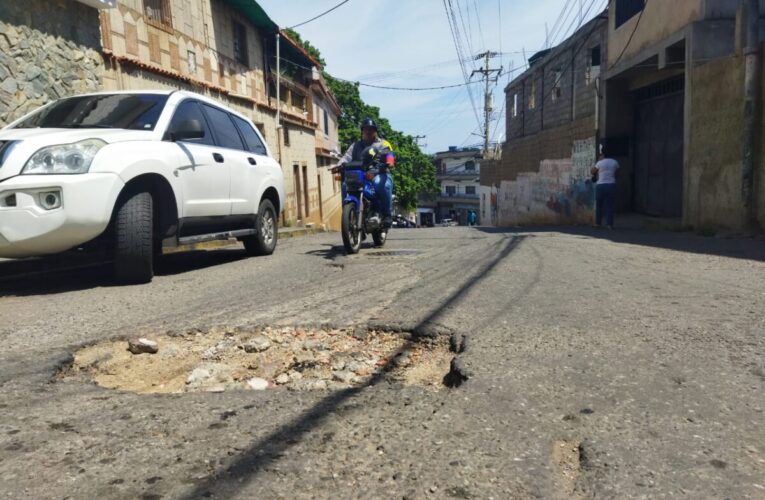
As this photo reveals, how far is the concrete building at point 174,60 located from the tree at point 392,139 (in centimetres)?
1239

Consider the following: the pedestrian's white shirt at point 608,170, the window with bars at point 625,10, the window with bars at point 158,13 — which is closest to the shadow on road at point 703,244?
the pedestrian's white shirt at point 608,170

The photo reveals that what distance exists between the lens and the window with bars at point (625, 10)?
12852mm

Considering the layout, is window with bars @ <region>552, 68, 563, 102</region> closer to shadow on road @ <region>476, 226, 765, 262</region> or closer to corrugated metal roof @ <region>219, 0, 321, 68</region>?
corrugated metal roof @ <region>219, 0, 321, 68</region>

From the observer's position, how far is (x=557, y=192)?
728 inches

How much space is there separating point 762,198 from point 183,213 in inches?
301

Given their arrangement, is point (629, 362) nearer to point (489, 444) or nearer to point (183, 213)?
point (489, 444)

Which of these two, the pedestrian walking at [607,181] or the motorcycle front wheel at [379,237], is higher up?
the pedestrian walking at [607,181]

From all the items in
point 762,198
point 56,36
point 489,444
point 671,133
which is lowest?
point 489,444

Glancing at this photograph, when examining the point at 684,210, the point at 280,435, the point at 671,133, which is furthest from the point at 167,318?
the point at 671,133

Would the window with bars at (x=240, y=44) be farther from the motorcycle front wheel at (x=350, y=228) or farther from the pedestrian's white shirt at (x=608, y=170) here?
the motorcycle front wheel at (x=350, y=228)

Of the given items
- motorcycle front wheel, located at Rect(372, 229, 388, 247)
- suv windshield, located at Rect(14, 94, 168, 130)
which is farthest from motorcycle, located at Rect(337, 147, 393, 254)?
suv windshield, located at Rect(14, 94, 168, 130)

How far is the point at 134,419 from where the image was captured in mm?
2029

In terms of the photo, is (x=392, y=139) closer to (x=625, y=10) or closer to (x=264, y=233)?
(x=625, y=10)

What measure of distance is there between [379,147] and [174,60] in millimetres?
7664
